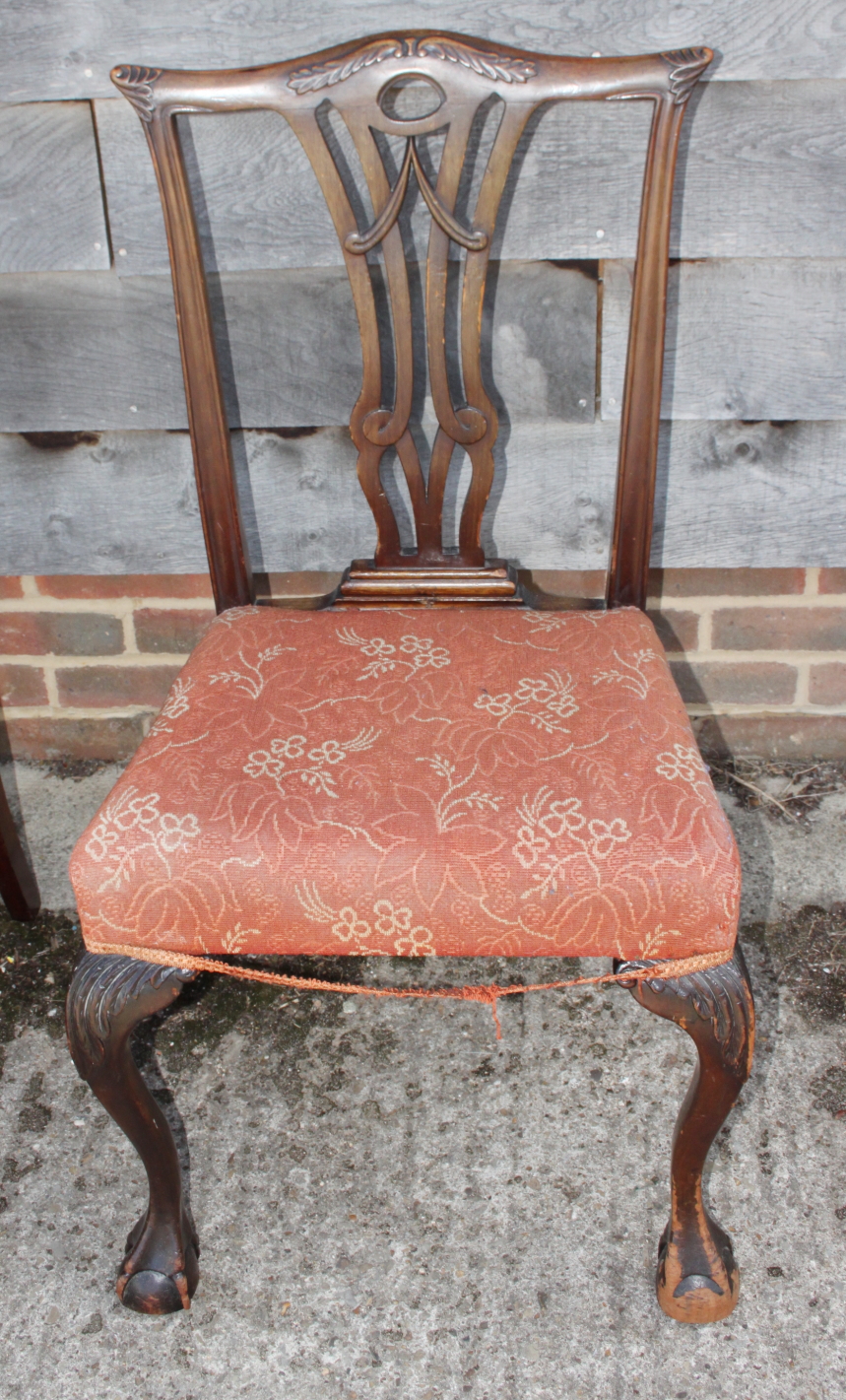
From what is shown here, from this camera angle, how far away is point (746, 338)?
1.51 meters

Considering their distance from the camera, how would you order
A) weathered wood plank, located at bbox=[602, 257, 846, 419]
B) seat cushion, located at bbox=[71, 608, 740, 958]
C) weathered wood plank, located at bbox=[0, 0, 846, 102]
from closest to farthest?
seat cushion, located at bbox=[71, 608, 740, 958], weathered wood plank, located at bbox=[0, 0, 846, 102], weathered wood plank, located at bbox=[602, 257, 846, 419]

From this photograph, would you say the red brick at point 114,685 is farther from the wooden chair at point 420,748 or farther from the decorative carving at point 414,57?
the decorative carving at point 414,57

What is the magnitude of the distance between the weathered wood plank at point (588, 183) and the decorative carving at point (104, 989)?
0.98 m

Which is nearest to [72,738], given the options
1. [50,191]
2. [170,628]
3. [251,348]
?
[170,628]

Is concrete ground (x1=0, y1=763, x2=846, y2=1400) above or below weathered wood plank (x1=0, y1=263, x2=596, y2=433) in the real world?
below

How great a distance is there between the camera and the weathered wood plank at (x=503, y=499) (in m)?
1.60

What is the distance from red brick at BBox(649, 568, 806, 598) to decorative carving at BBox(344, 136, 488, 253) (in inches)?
28.4

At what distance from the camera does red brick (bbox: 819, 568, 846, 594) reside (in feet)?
5.74

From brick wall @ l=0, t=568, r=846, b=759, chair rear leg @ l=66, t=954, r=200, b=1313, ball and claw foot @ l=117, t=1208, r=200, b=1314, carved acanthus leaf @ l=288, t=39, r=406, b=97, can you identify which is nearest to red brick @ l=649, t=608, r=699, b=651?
brick wall @ l=0, t=568, r=846, b=759

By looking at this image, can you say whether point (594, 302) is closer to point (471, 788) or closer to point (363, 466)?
point (363, 466)

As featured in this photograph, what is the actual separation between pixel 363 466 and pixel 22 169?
67 centimetres

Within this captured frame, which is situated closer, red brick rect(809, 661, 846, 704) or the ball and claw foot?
the ball and claw foot

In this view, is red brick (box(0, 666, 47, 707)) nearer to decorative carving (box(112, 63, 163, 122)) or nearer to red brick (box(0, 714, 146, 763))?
red brick (box(0, 714, 146, 763))

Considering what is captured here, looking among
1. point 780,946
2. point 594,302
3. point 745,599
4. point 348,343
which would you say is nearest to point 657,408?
point 594,302
